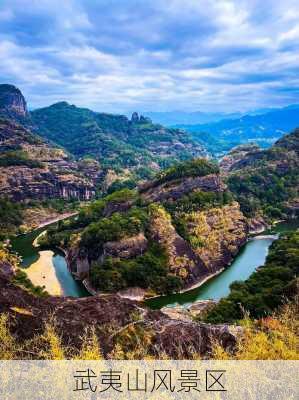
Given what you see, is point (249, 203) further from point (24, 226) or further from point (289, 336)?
point (289, 336)

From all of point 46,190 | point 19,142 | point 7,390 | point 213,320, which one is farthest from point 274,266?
Answer: point 19,142

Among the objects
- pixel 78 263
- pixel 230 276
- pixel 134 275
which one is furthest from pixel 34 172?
pixel 230 276

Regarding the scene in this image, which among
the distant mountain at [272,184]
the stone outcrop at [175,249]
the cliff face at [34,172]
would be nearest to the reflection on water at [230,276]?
the stone outcrop at [175,249]

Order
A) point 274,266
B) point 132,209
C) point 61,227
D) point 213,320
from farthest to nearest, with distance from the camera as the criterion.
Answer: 1. point 61,227
2. point 132,209
3. point 274,266
4. point 213,320

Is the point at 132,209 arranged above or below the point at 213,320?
above

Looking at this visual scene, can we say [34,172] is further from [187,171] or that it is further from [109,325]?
[109,325]

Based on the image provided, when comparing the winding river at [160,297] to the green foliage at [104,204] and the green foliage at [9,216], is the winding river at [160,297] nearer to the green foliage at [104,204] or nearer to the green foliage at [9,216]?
the green foliage at [9,216]

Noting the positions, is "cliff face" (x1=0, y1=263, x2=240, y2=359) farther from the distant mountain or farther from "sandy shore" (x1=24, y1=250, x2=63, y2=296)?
the distant mountain

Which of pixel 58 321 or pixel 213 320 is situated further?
pixel 213 320
